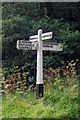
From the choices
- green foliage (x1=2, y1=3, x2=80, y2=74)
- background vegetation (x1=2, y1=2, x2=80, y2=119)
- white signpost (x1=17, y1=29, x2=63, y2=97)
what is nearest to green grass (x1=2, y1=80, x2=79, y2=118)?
background vegetation (x1=2, y1=2, x2=80, y2=119)

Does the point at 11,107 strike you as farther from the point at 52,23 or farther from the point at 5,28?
the point at 52,23

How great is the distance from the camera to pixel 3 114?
5.84 m

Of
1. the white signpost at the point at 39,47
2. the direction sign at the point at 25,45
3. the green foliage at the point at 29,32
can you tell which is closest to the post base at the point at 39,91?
the white signpost at the point at 39,47

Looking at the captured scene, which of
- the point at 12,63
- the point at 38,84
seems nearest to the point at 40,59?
the point at 38,84

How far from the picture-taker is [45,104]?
6.09 m

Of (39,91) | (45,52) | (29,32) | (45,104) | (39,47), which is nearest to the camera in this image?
(45,104)

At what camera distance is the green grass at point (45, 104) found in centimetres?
567

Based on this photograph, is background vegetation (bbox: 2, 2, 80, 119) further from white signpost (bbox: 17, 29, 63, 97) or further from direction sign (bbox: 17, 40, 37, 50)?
direction sign (bbox: 17, 40, 37, 50)

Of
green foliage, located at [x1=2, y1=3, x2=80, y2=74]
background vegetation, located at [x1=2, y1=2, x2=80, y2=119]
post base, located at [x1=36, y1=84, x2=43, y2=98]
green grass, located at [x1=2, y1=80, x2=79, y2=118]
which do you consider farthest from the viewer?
green foliage, located at [x1=2, y1=3, x2=80, y2=74]

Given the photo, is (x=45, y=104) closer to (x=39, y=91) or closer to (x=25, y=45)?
(x=39, y=91)

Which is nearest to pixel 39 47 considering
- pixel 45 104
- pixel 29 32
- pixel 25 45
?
pixel 25 45

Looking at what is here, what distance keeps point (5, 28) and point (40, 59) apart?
2.31 meters

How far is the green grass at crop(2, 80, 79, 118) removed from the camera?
5672mm

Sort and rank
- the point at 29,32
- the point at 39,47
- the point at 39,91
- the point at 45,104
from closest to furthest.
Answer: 1. the point at 45,104
2. the point at 39,91
3. the point at 39,47
4. the point at 29,32
